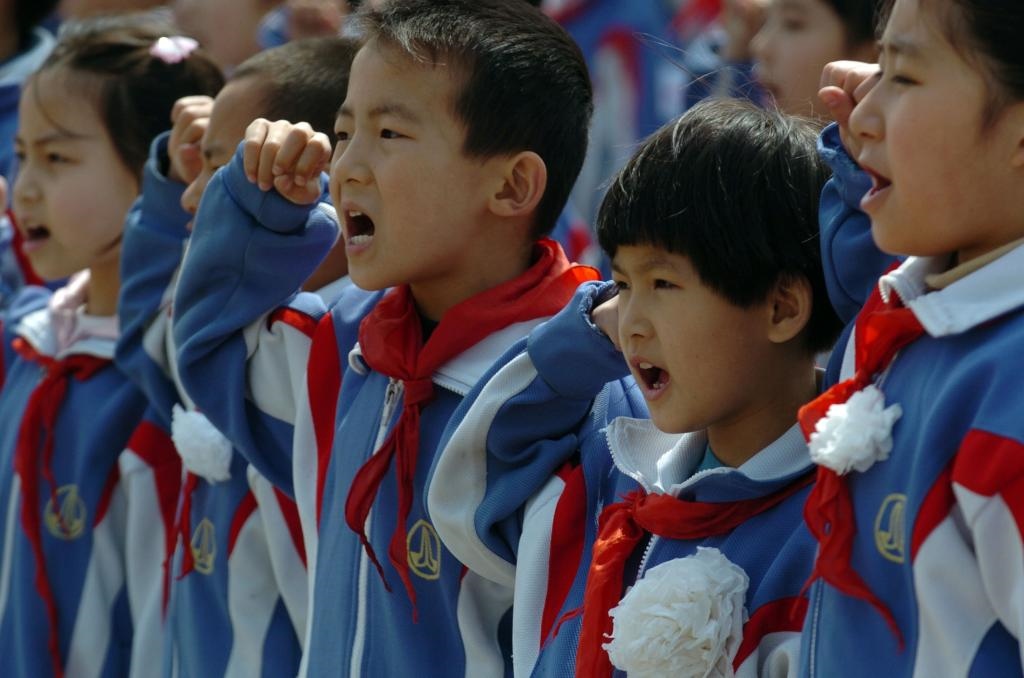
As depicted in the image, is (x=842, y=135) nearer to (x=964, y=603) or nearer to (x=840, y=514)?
(x=840, y=514)

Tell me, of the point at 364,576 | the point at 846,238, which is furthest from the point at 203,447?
the point at 846,238

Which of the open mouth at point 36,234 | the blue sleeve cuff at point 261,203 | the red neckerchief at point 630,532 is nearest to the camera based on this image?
the red neckerchief at point 630,532

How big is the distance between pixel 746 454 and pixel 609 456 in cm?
25

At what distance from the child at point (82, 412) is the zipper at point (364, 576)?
2.65 feet

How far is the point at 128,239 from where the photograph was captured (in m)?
3.04

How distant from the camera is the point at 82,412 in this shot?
10.4 ft

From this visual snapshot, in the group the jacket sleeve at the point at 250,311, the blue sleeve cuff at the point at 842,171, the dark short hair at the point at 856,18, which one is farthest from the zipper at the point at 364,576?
the dark short hair at the point at 856,18

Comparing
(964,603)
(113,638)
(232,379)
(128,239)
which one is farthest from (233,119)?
(964,603)

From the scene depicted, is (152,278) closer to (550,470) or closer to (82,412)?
(82,412)

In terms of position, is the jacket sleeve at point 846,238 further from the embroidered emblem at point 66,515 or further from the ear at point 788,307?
the embroidered emblem at point 66,515

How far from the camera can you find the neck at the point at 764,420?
6.80 ft

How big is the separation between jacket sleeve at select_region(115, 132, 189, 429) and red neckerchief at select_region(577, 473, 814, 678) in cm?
117

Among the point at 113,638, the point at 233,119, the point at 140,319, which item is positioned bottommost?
the point at 113,638

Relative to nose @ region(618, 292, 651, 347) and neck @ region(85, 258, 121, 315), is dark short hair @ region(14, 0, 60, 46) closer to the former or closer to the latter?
neck @ region(85, 258, 121, 315)
